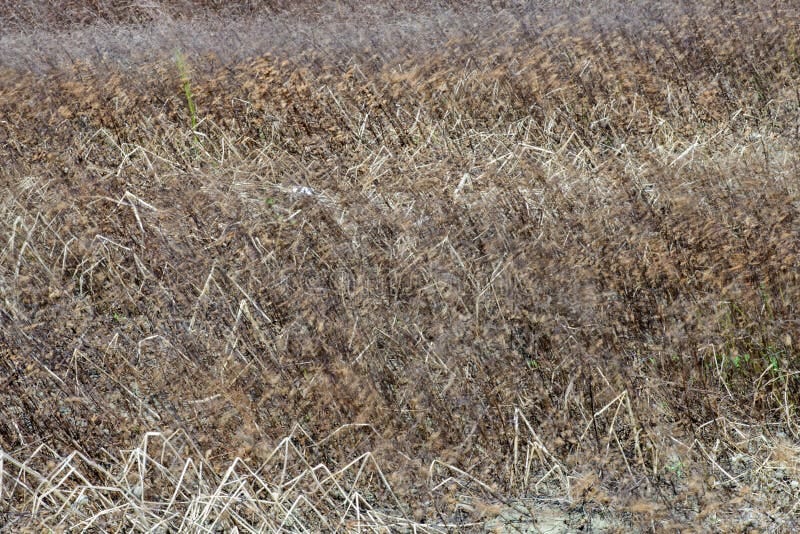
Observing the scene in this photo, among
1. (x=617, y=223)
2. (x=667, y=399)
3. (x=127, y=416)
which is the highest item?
(x=127, y=416)

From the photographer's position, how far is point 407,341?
279 centimetres

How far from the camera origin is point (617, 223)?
312 cm

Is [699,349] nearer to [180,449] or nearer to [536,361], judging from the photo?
[536,361]

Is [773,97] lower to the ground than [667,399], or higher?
lower

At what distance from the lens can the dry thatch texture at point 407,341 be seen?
2398 millimetres

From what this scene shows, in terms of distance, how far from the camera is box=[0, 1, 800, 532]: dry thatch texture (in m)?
2.40

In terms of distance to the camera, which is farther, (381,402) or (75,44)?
(75,44)

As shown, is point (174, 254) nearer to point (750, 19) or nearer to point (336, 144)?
point (336, 144)

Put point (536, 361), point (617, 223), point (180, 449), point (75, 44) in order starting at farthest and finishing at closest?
point (75, 44) → point (617, 223) → point (536, 361) → point (180, 449)

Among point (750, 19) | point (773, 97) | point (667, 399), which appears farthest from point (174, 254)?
point (750, 19)

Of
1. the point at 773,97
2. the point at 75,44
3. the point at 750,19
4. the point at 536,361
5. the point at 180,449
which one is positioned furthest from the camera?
the point at 75,44

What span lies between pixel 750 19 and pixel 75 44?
5.02 meters

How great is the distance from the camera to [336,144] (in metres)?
5.10

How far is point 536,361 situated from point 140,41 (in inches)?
225
